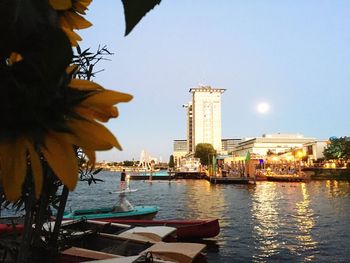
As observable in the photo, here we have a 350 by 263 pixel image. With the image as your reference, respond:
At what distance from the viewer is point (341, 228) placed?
Result: 1169 inches

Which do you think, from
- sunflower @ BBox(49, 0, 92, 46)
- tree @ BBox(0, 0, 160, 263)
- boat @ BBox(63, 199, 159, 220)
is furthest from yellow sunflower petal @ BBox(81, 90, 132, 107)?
boat @ BBox(63, 199, 159, 220)

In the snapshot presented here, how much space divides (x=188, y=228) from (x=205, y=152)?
461 feet

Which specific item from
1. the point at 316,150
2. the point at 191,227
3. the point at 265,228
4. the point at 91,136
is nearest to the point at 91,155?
the point at 91,136

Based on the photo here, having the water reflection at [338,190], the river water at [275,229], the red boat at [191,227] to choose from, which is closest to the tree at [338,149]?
the water reflection at [338,190]

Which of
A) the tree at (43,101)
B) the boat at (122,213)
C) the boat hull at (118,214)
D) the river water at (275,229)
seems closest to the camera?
the tree at (43,101)

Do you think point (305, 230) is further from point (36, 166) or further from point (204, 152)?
point (204, 152)

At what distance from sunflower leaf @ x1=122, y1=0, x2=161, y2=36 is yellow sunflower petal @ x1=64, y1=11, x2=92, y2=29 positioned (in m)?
0.26

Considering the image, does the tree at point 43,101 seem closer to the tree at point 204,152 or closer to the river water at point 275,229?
the river water at point 275,229

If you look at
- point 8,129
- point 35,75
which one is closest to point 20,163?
point 8,129

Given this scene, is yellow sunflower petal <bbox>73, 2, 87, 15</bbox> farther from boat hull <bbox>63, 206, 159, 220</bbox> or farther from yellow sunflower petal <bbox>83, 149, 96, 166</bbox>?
boat hull <bbox>63, 206, 159, 220</bbox>

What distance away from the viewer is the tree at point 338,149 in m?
110

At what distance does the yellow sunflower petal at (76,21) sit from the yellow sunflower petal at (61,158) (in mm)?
363

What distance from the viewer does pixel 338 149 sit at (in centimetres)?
11269

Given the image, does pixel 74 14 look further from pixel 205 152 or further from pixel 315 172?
pixel 205 152
